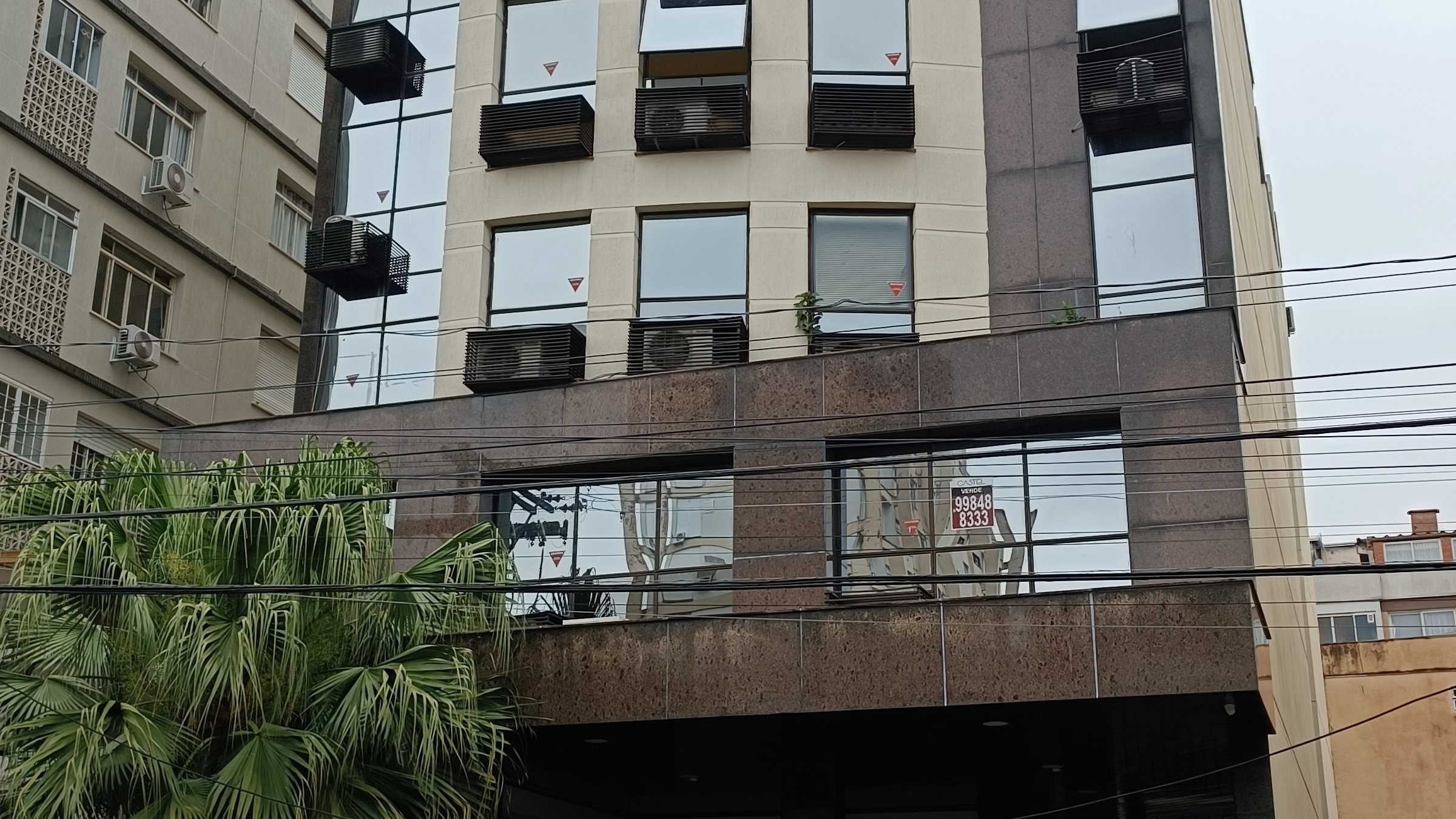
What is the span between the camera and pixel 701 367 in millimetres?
18656

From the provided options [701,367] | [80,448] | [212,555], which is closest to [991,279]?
[701,367]

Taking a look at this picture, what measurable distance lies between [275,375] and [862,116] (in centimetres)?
1410

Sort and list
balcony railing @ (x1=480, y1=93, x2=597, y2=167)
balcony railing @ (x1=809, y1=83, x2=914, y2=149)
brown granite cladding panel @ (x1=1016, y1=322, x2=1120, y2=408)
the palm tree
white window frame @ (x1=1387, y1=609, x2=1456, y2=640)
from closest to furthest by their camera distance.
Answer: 1. the palm tree
2. brown granite cladding panel @ (x1=1016, y1=322, x2=1120, y2=408)
3. balcony railing @ (x1=809, y1=83, x2=914, y2=149)
4. balcony railing @ (x1=480, y1=93, x2=597, y2=167)
5. white window frame @ (x1=1387, y1=609, x2=1456, y2=640)

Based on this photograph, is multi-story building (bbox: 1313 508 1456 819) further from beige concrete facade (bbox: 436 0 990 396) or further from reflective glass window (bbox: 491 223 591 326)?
reflective glass window (bbox: 491 223 591 326)

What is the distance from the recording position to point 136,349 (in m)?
24.9

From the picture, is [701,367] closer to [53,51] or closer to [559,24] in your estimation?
[559,24]

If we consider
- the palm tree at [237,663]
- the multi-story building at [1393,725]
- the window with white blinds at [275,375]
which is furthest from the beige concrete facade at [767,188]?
the multi-story building at [1393,725]

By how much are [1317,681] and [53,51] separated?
2599 cm

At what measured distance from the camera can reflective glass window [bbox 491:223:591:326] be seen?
20453 millimetres

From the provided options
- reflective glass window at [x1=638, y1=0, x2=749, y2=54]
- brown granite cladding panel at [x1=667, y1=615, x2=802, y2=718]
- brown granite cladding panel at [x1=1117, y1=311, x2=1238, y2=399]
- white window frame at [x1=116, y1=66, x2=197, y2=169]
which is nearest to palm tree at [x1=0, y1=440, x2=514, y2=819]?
brown granite cladding panel at [x1=667, y1=615, x2=802, y2=718]

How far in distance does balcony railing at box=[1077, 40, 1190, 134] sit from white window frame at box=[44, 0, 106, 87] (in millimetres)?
15923

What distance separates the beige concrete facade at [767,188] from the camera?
19.5 metres

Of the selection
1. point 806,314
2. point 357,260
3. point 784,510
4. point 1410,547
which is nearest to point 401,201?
point 357,260

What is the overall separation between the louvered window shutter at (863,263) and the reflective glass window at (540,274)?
313cm
